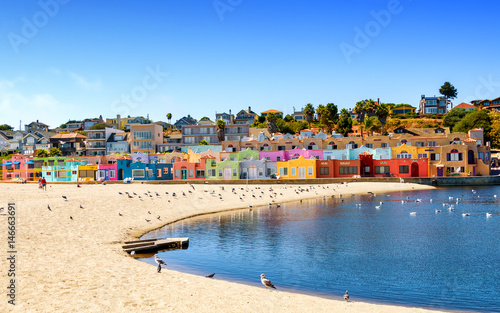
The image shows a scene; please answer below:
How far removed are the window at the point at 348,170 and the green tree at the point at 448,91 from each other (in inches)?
3982

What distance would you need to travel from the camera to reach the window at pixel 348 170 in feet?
255

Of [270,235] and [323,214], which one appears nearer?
[270,235]

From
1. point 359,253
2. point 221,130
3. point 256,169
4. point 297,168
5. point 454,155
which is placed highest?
point 221,130

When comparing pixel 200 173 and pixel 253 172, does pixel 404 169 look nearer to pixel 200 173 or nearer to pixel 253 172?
pixel 253 172

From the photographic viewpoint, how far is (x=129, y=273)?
1691 cm

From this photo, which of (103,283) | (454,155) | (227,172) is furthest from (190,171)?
(103,283)

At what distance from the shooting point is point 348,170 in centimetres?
7800

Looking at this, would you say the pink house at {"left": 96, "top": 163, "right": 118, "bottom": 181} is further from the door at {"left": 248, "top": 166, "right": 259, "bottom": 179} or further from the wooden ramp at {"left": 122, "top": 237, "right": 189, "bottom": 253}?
the wooden ramp at {"left": 122, "top": 237, "right": 189, "bottom": 253}

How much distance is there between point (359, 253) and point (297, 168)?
54390 mm

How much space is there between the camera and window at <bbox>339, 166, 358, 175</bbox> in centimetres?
7769

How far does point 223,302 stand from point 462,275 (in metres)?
12.7

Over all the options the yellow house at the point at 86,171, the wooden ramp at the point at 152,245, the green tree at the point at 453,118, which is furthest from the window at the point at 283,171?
the green tree at the point at 453,118

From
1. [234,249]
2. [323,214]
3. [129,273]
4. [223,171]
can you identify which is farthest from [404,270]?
[223,171]

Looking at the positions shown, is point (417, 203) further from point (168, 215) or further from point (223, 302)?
point (223, 302)
